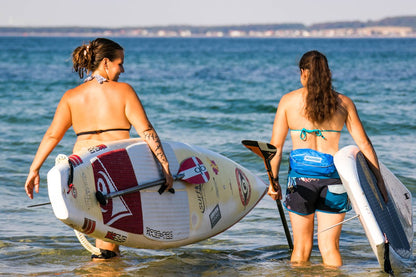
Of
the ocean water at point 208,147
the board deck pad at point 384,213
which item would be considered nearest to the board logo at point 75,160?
the ocean water at point 208,147

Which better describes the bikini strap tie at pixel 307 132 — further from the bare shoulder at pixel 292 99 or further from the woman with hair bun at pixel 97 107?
the woman with hair bun at pixel 97 107

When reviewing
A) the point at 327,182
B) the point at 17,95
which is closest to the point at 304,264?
the point at 327,182

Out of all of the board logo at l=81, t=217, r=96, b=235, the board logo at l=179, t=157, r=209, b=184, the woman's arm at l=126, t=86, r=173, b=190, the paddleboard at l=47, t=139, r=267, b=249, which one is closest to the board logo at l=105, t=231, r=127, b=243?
the paddleboard at l=47, t=139, r=267, b=249

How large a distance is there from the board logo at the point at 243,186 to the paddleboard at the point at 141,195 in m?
0.12

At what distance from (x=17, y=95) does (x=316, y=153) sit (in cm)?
1632

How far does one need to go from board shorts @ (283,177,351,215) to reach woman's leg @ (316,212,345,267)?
4 cm

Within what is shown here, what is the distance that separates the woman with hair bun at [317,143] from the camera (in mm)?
4086

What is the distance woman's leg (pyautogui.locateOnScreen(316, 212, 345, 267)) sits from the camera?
13.9ft

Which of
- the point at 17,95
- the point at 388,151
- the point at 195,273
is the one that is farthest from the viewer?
the point at 17,95

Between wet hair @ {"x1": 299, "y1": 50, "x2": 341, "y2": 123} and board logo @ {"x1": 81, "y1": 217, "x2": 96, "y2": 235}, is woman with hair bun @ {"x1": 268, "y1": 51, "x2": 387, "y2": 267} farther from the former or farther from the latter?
board logo @ {"x1": 81, "y1": 217, "x2": 96, "y2": 235}

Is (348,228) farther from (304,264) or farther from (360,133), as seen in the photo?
(360,133)

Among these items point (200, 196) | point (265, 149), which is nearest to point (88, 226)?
point (200, 196)

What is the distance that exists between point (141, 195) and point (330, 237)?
133cm

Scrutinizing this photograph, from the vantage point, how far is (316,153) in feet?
13.6
